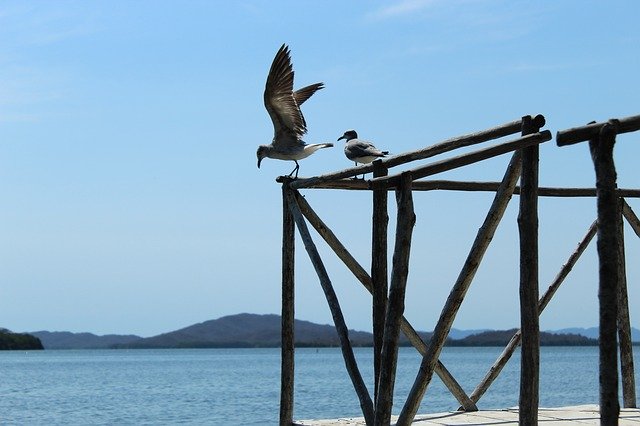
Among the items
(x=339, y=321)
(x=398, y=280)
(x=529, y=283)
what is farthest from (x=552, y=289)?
(x=529, y=283)

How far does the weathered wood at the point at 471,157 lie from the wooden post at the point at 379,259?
1.16 ft

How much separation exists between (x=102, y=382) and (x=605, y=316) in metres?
56.7

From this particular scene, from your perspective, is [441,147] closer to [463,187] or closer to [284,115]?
[463,187]

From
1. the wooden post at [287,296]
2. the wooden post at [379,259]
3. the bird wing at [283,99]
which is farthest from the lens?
the bird wing at [283,99]

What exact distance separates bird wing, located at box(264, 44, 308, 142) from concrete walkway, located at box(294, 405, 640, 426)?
3440mm

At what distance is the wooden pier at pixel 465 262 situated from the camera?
24.9 ft

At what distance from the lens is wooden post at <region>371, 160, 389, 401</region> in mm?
10742

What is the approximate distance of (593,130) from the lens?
7.66m

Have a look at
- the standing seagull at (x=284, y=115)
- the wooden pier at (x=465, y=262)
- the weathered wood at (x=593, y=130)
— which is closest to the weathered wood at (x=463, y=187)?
the wooden pier at (x=465, y=262)

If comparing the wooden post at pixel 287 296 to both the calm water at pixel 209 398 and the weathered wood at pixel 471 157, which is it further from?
the calm water at pixel 209 398

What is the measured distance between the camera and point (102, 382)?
2445 inches

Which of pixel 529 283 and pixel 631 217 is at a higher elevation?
pixel 631 217

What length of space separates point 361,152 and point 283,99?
118 centimetres

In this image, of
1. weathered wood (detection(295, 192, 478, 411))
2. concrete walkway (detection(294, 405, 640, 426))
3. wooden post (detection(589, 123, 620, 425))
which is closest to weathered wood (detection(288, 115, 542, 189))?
weathered wood (detection(295, 192, 478, 411))
